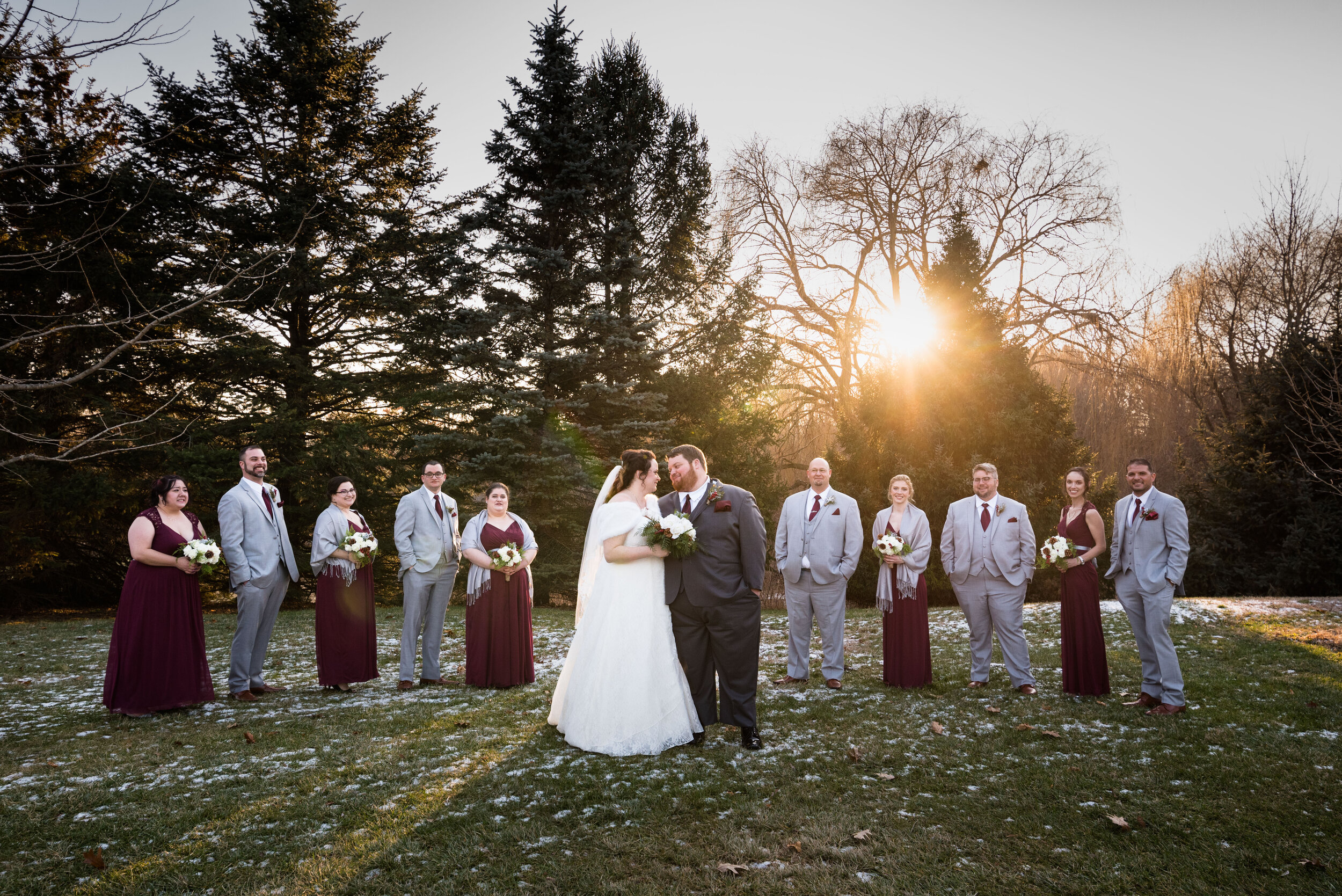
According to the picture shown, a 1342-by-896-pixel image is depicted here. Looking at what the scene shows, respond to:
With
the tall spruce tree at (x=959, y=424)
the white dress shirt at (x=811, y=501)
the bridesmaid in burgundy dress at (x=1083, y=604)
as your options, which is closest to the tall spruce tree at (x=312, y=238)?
the tall spruce tree at (x=959, y=424)

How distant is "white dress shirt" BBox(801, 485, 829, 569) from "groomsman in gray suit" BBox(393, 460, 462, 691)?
3992 millimetres

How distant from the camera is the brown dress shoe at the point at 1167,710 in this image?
6.47m

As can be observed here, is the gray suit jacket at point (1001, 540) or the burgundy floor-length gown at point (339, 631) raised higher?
the gray suit jacket at point (1001, 540)

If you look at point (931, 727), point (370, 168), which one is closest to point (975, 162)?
point (370, 168)

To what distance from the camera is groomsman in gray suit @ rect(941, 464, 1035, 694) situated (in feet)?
25.4

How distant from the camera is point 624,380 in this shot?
1928cm

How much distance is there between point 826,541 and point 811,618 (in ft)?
3.01

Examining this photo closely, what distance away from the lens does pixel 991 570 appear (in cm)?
785

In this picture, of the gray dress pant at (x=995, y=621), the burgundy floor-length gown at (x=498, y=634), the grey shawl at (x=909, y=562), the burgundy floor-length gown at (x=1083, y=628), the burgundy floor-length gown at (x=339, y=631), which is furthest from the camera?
the burgundy floor-length gown at (x=498, y=634)

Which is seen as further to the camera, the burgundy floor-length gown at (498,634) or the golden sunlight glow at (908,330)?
the golden sunlight glow at (908,330)

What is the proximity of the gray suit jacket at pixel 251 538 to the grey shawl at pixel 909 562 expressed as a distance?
6160mm

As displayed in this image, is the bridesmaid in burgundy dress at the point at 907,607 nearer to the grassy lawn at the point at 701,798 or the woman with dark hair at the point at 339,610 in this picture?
the grassy lawn at the point at 701,798

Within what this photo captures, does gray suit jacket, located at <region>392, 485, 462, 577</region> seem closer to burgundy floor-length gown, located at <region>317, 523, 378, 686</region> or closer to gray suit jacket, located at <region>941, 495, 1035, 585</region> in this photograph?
burgundy floor-length gown, located at <region>317, 523, 378, 686</region>

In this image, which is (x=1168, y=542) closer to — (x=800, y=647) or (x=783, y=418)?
(x=800, y=647)
